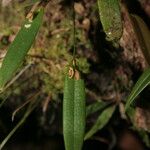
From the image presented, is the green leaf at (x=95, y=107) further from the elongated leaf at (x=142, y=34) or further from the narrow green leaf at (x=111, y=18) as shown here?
the narrow green leaf at (x=111, y=18)

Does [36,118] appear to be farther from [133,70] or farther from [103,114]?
[133,70]

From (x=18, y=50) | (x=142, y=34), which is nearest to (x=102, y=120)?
(x=142, y=34)

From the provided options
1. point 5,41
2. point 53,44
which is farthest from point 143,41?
point 5,41

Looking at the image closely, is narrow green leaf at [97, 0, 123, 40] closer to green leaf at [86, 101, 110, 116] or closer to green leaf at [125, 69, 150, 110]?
green leaf at [125, 69, 150, 110]

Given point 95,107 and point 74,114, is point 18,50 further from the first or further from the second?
point 95,107

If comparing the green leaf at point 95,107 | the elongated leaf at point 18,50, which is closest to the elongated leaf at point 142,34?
the elongated leaf at point 18,50
